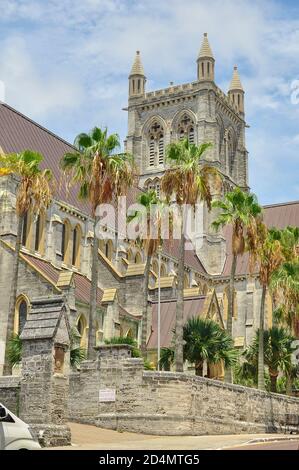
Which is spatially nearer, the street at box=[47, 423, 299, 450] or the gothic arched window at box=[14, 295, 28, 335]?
the street at box=[47, 423, 299, 450]

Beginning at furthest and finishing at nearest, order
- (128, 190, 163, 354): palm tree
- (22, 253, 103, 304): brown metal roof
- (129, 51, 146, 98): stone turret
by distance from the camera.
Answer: (129, 51, 146, 98): stone turret → (22, 253, 103, 304): brown metal roof → (128, 190, 163, 354): palm tree

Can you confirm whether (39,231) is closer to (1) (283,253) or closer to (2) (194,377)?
(1) (283,253)

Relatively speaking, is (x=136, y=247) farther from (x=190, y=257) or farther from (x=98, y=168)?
(x=98, y=168)

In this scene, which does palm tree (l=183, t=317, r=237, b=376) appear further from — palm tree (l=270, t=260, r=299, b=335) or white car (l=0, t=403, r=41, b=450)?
white car (l=0, t=403, r=41, b=450)

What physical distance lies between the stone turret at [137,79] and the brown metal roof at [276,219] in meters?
18.4

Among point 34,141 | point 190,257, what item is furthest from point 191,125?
point 34,141

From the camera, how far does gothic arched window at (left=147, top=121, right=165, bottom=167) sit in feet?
246

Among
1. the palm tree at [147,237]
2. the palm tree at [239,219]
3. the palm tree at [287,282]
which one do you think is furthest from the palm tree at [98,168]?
the palm tree at [287,282]

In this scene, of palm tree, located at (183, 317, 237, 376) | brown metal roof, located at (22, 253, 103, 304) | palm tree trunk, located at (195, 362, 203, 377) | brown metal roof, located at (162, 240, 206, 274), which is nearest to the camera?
palm tree, located at (183, 317, 237, 376)

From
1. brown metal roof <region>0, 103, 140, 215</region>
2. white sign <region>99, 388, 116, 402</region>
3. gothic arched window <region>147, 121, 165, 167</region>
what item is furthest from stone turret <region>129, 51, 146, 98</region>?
white sign <region>99, 388, 116, 402</region>

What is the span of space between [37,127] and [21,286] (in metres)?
16.1

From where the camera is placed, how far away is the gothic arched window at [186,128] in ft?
243

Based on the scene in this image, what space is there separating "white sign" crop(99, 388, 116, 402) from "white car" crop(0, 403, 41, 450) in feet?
46.6

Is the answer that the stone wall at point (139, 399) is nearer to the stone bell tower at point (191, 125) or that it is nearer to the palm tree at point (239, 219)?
the palm tree at point (239, 219)
